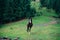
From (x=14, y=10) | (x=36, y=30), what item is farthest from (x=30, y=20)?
(x=14, y=10)

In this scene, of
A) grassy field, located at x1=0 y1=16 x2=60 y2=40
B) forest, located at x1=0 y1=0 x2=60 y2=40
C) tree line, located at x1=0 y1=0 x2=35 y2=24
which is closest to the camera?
grassy field, located at x1=0 y1=16 x2=60 y2=40

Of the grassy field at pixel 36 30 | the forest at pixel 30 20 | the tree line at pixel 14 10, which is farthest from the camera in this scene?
the tree line at pixel 14 10

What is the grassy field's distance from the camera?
287 inches

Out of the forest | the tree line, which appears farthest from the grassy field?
the tree line

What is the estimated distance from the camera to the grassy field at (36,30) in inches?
287

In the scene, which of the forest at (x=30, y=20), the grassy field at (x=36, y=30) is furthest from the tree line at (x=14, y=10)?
the grassy field at (x=36, y=30)

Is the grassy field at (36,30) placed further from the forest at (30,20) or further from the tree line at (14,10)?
the tree line at (14,10)

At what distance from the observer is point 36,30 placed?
25.5ft

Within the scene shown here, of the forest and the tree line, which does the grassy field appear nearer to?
the forest

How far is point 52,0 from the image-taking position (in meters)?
8.60

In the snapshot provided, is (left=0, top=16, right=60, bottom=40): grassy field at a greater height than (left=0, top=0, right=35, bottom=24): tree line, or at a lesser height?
lesser

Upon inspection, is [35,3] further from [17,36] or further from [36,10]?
[17,36]

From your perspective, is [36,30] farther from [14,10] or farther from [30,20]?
[14,10]

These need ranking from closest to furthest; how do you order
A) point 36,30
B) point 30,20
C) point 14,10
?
point 30,20
point 36,30
point 14,10
